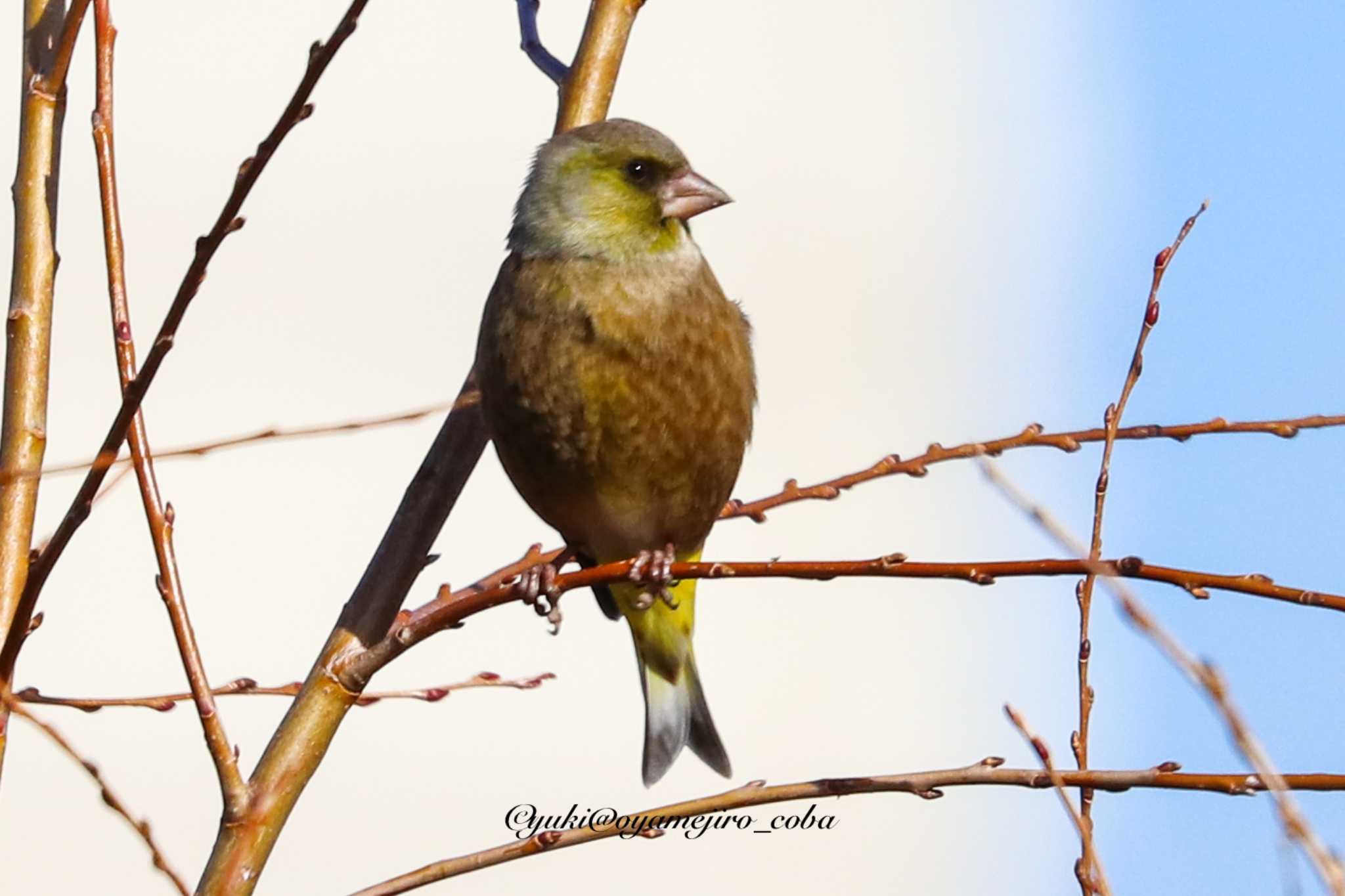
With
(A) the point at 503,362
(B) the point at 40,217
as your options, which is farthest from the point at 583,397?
(B) the point at 40,217

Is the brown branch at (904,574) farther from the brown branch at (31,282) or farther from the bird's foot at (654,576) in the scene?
the brown branch at (31,282)

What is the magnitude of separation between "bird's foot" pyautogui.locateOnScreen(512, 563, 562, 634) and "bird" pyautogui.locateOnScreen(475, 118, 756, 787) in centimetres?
5

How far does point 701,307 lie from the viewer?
3395mm

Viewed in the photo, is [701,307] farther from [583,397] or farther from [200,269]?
[200,269]

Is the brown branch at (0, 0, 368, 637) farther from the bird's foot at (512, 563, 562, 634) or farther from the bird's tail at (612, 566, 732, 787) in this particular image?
the bird's tail at (612, 566, 732, 787)

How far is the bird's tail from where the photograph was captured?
399 cm

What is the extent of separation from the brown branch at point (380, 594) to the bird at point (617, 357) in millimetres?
125

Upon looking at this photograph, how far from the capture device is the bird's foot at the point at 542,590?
228 cm

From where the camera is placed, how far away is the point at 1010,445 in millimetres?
2525

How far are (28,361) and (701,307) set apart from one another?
150cm

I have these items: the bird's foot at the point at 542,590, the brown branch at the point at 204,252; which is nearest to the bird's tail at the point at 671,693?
the bird's foot at the point at 542,590

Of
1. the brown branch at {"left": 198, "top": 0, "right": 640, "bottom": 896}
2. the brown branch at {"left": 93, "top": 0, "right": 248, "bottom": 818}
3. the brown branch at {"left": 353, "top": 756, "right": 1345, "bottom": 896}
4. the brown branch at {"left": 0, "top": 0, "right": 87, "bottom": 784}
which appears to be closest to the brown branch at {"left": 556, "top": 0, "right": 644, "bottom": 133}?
the brown branch at {"left": 198, "top": 0, "right": 640, "bottom": 896}

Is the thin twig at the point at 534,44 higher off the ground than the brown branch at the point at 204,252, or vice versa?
the thin twig at the point at 534,44

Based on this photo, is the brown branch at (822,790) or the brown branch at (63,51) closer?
the brown branch at (822,790)
